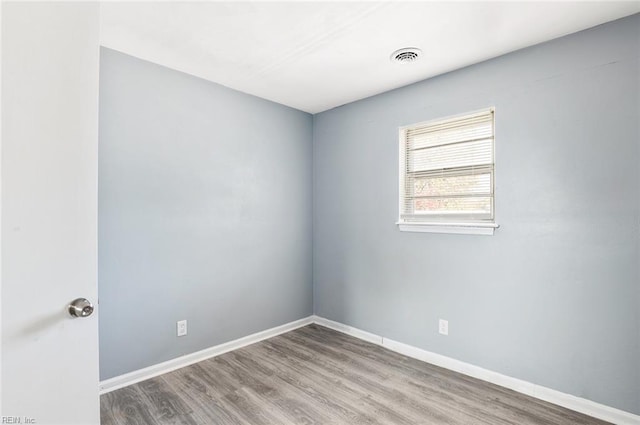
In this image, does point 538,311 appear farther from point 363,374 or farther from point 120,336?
point 120,336

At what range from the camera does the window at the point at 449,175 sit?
100 inches

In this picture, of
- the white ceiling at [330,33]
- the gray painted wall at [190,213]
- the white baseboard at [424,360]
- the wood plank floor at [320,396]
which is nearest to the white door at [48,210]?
the white ceiling at [330,33]

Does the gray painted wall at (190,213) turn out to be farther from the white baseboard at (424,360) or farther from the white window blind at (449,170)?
the white window blind at (449,170)

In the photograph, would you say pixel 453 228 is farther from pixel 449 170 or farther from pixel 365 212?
pixel 365 212

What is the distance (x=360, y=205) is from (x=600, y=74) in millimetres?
2006

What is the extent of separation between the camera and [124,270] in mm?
2381

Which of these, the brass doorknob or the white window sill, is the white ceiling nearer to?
the white window sill

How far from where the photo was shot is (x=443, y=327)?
272cm

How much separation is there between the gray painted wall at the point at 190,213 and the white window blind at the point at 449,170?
1248mm

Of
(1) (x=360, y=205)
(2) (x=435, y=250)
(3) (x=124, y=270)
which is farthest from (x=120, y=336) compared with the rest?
(2) (x=435, y=250)

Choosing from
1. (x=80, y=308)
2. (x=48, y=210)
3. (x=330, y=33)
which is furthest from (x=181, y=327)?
(x=330, y=33)

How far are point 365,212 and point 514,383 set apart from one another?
1.80 metres

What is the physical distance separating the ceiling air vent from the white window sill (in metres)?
1.30

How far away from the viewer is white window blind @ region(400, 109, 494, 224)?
101 inches
